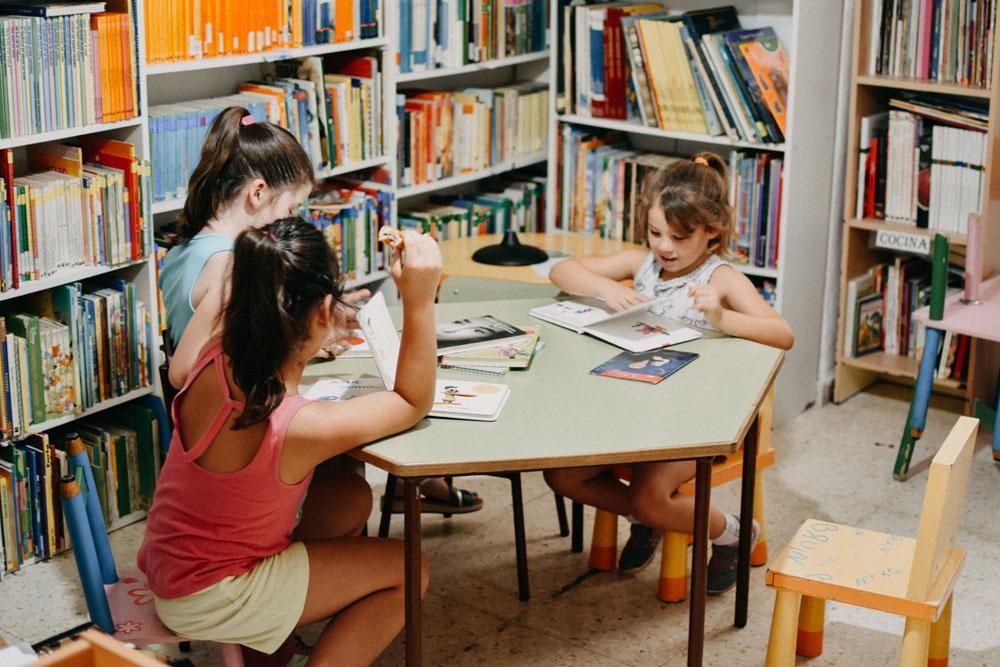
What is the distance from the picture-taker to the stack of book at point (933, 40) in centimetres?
366

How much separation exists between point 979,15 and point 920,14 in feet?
0.55

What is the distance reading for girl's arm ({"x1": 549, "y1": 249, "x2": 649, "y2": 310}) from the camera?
292cm

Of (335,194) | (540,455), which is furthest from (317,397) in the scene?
(335,194)

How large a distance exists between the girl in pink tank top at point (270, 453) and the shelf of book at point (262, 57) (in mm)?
1273

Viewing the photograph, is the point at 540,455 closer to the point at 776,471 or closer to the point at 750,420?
the point at 750,420

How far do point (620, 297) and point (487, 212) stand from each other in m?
1.46

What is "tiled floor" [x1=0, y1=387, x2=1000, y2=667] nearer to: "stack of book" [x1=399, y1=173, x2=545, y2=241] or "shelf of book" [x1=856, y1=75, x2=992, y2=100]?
"stack of book" [x1=399, y1=173, x2=545, y2=241]

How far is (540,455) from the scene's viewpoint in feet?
6.88

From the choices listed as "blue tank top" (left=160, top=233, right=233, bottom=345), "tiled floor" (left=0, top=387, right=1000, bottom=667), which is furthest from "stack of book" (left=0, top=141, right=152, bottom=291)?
"tiled floor" (left=0, top=387, right=1000, bottom=667)

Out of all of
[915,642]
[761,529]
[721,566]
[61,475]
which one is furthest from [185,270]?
[915,642]

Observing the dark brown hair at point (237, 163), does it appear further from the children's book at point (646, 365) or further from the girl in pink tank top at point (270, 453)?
the children's book at point (646, 365)

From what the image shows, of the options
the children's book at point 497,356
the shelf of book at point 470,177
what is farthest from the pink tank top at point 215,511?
the shelf of book at point 470,177

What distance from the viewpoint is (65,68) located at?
2926 mm

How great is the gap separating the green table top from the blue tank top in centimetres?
32
